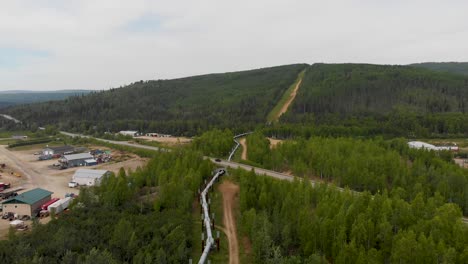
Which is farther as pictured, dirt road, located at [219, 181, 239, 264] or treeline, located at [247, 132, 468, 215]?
treeline, located at [247, 132, 468, 215]

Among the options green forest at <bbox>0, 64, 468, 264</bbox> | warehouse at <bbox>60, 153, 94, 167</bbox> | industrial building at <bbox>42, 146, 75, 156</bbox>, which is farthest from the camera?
industrial building at <bbox>42, 146, 75, 156</bbox>

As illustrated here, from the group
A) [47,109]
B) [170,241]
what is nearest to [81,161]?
[170,241]

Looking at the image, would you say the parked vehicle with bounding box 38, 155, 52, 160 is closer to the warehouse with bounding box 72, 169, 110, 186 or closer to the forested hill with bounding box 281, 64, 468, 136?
the warehouse with bounding box 72, 169, 110, 186

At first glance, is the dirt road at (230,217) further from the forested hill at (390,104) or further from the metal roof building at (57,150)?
the metal roof building at (57,150)

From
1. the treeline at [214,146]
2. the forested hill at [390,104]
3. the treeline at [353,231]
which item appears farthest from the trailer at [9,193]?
the forested hill at [390,104]

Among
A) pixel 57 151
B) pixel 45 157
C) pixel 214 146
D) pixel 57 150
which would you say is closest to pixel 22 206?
pixel 214 146

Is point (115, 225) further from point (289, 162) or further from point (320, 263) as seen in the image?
point (289, 162)

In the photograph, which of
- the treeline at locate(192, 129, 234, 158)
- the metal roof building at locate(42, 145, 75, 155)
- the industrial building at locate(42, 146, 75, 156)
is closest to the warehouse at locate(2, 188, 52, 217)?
the treeline at locate(192, 129, 234, 158)

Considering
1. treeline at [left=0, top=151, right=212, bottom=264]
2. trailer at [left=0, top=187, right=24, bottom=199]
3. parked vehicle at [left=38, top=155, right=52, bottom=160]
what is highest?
treeline at [left=0, top=151, right=212, bottom=264]
